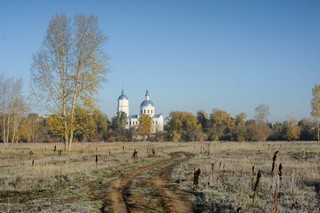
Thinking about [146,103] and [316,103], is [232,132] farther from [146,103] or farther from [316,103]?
[146,103]

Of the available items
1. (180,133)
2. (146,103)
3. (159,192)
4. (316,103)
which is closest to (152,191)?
(159,192)

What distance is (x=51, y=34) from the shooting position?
30.8 meters

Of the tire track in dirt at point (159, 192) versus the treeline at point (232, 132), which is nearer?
the tire track in dirt at point (159, 192)

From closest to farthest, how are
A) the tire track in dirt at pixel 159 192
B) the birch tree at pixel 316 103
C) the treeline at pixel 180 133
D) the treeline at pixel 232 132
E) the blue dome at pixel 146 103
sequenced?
the tire track in dirt at pixel 159 192 → the birch tree at pixel 316 103 → the treeline at pixel 180 133 → the treeline at pixel 232 132 → the blue dome at pixel 146 103

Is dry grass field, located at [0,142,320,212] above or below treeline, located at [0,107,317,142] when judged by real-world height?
below

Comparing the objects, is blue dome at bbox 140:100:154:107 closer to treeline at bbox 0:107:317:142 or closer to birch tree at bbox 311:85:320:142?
treeline at bbox 0:107:317:142

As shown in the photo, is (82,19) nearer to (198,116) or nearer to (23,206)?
(23,206)

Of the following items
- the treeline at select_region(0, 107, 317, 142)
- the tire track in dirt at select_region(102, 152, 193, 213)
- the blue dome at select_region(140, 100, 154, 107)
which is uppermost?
the blue dome at select_region(140, 100, 154, 107)

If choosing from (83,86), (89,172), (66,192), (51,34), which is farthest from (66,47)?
(66,192)

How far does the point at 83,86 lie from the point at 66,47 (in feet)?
13.1

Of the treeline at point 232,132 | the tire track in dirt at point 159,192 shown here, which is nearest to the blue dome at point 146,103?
the treeline at point 232,132

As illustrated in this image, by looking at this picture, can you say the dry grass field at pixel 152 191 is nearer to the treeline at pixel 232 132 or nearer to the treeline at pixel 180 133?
the treeline at pixel 180 133

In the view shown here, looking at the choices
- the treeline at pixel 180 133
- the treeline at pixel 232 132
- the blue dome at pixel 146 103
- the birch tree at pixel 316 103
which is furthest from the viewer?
the blue dome at pixel 146 103

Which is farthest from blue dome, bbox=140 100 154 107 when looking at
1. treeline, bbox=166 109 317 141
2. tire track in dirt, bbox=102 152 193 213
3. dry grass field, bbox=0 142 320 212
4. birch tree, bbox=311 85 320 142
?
tire track in dirt, bbox=102 152 193 213
